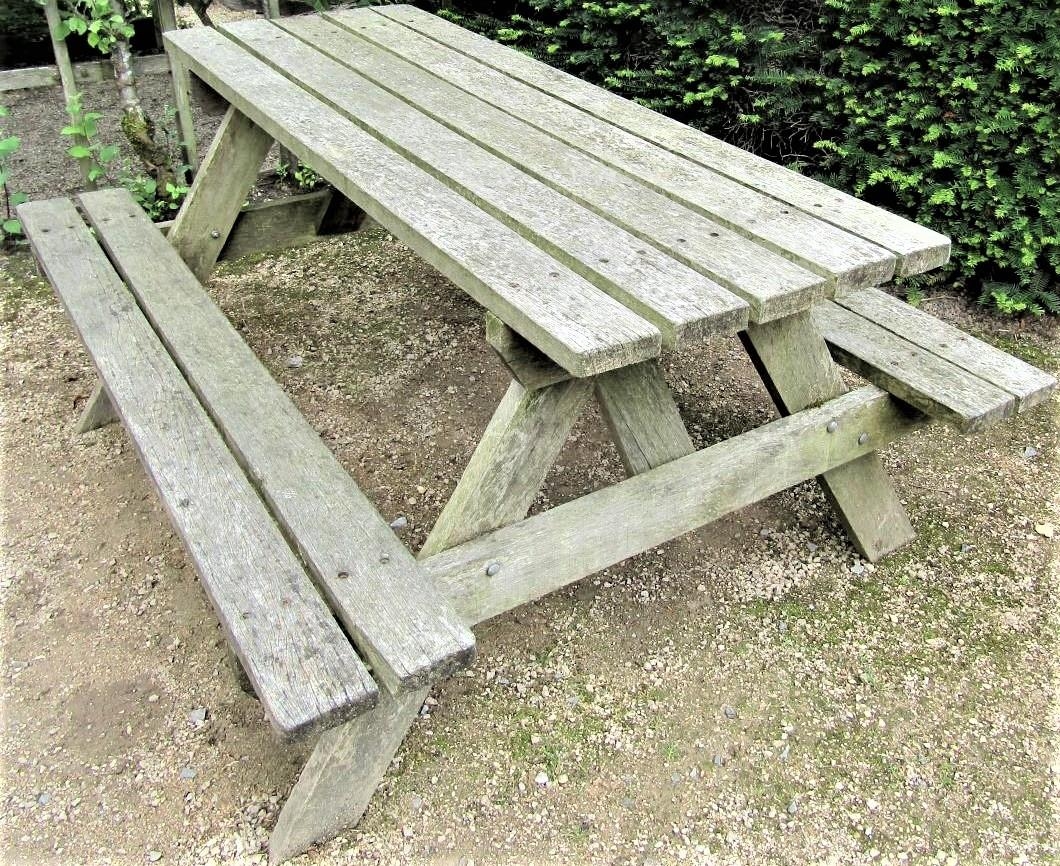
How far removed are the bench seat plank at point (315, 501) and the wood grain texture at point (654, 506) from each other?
126 millimetres

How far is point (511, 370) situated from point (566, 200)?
1.47 ft

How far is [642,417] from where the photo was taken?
6.55 ft

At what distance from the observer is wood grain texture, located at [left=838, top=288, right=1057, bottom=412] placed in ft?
7.10

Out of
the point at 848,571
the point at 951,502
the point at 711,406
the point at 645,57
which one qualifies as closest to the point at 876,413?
the point at 848,571

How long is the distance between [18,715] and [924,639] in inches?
79.5

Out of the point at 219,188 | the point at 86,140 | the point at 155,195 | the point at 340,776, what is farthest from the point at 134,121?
the point at 340,776

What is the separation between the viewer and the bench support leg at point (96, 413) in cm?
292

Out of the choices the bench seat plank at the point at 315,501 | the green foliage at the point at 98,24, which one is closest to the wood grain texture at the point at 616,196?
the bench seat plank at the point at 315,501

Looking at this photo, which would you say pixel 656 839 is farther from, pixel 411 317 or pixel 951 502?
pixel 411 317

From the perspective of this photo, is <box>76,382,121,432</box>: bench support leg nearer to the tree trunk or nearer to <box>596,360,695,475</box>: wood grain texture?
the tree trunk

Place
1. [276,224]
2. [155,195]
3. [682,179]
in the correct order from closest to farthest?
[682,179] → [276,224] → [155,195]

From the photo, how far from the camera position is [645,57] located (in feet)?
13.5

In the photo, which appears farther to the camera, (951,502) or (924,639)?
(951,502)

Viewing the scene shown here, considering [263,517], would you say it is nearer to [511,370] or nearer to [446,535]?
[446,535]
